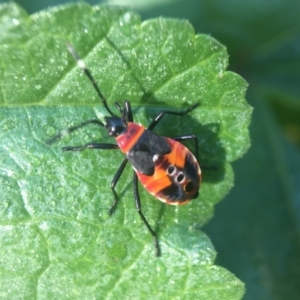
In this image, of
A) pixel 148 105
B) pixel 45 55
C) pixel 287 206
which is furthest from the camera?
pixel 287 206

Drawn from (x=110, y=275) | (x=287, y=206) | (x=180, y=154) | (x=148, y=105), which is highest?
(x=148, y=105)

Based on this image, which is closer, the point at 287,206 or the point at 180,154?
the point at 180,154

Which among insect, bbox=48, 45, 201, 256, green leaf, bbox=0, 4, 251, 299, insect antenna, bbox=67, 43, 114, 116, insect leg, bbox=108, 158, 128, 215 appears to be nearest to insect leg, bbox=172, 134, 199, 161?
insect, bbox=48, 45, 201, 256

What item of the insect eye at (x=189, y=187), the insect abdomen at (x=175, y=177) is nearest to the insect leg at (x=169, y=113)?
the insect abdomen at (x=175, y=177)

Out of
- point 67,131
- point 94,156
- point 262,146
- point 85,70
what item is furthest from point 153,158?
point 262,146

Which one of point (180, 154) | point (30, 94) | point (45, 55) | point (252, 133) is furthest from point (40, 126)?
point (252, 133)

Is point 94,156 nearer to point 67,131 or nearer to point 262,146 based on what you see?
point 67,131

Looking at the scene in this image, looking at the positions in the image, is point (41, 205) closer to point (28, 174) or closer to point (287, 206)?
point (28, 174)

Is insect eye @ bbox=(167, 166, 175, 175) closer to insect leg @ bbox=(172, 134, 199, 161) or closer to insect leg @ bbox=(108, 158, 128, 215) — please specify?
insect leg @ bbox=(172, 134, 199, 161)
